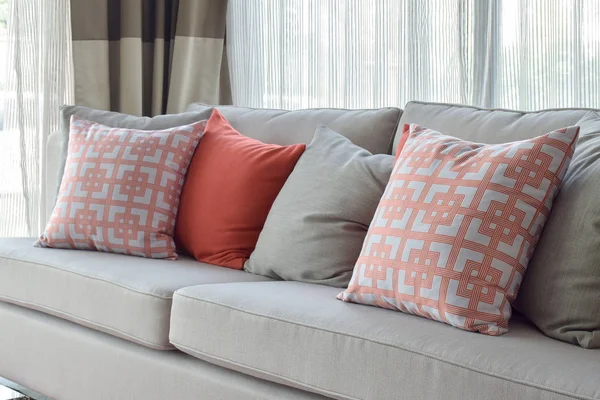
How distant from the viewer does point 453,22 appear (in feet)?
9.44

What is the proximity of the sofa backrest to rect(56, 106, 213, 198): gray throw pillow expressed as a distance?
0.84 meters

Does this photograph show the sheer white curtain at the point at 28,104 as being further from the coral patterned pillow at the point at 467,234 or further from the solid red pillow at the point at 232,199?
the coral patterned pillow at the point at 467,234

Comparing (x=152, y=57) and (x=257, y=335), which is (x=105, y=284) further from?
(x=152, y=57)

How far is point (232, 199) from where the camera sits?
2.53m

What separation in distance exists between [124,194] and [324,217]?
2.38 feet

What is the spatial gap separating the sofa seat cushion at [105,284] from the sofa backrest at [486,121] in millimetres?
655

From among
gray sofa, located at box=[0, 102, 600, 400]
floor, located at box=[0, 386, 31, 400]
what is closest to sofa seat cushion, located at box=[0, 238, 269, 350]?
gray sofa, located at box=[0, 102, 600, 400]

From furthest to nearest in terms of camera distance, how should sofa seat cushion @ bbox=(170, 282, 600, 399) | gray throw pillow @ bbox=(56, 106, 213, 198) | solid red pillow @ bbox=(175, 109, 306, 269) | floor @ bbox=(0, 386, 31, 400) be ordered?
gray throw pillow @ bbox=(56, 106, 213, 198) < solid red pillow @ bbox=(175, 109, 306, 269) < floor @ bbox=(0, 386, 31, 400) < sofa seat cushion @ bbox=(170, 282, 600, 399)

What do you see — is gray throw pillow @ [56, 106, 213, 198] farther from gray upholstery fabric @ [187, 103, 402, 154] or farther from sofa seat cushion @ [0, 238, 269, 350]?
sofa seat cushion @ [0, 238, 269, 350]

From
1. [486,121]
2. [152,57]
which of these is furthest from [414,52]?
[152,57]

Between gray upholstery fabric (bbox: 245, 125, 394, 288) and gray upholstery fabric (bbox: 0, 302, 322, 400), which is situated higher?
gray upholstery fabric (bbox: 245, 125, 394, 288)

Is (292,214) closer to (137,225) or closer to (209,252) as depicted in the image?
(209,252)

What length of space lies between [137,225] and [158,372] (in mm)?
609

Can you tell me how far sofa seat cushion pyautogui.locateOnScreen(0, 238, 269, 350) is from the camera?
211 centimetres
